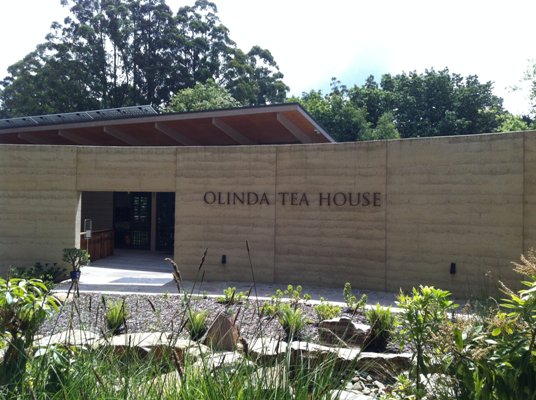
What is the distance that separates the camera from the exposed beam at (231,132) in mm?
18047

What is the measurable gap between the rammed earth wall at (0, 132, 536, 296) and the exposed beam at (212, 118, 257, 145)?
480cm

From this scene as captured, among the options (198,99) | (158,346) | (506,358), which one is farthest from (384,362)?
(198,99)

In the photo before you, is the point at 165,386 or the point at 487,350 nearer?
the point at 487,350

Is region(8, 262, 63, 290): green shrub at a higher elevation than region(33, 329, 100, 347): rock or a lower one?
Result: lower

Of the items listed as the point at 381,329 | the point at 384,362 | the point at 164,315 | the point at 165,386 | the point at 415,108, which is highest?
the point at 415,108

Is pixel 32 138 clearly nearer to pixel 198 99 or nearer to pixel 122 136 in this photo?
pixel 122 136

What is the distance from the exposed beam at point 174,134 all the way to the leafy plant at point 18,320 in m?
15.6

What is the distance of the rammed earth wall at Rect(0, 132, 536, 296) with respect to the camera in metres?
10.6

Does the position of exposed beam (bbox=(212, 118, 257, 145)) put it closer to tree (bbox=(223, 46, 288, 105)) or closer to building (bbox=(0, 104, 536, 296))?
building (bbox=(0, 104, 536, 296))

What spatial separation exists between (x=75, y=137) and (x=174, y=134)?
480 centimetres

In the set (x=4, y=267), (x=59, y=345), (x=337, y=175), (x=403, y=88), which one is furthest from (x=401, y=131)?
(x=59, y=345)

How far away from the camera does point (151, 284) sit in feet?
41.9

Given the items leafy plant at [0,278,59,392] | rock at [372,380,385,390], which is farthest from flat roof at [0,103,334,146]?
leafy plant at [0,278,59,392]

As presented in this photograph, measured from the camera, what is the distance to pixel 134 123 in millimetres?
18656
